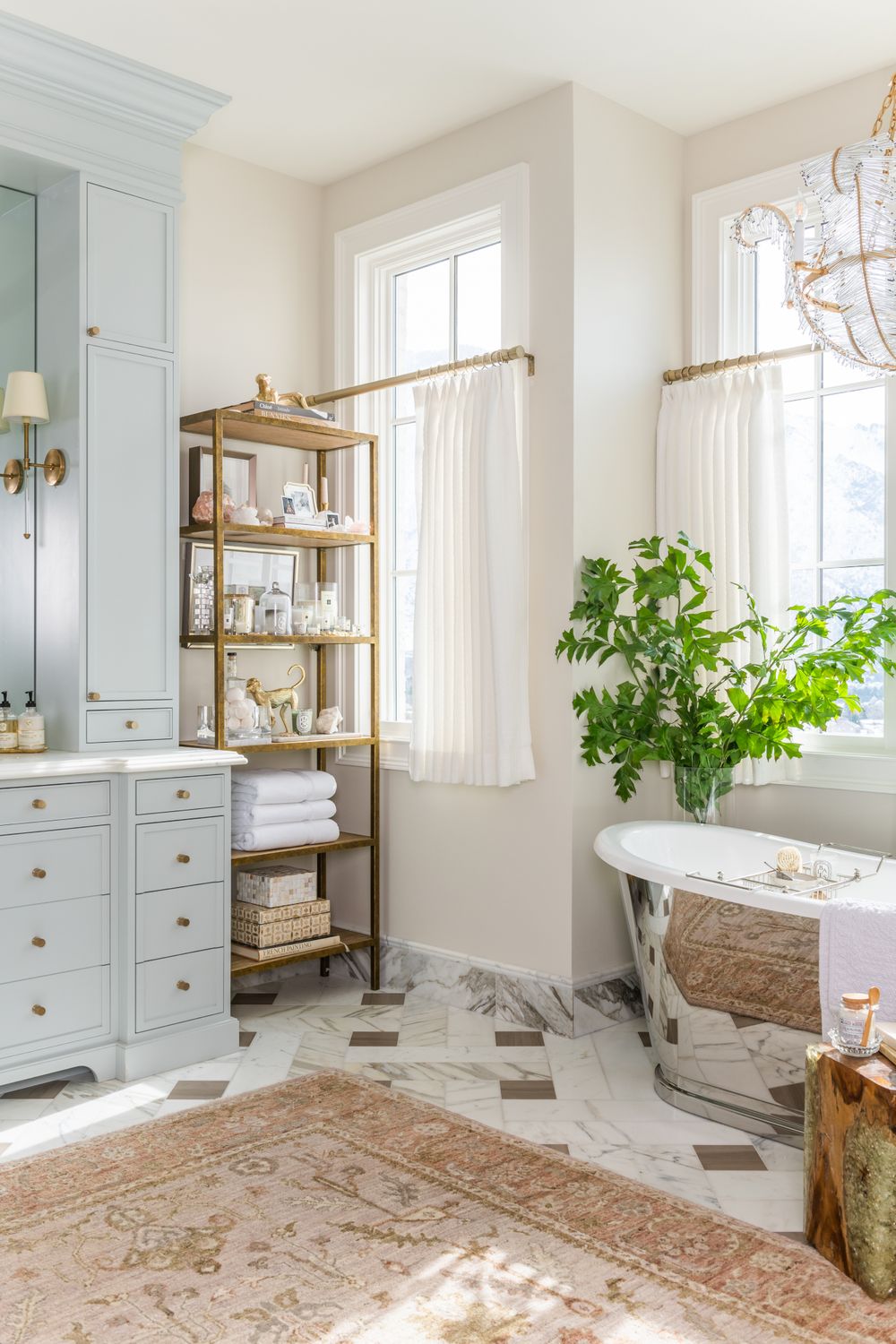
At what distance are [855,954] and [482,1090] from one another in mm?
1156

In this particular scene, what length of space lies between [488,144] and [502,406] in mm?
963

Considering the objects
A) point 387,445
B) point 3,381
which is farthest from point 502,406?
point 3,381

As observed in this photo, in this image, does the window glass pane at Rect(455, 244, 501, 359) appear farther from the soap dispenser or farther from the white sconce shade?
the soap dispenser

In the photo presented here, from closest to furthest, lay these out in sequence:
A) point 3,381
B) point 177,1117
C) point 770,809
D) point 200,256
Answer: point 177,1117, point 3,381, point 770,809, point 200,256

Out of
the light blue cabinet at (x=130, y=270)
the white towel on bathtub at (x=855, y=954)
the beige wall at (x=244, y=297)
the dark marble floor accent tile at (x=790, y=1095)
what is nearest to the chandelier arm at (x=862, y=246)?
the white towel on bathtub at (x=855, y=954)

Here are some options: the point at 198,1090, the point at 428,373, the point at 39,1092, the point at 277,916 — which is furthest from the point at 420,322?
the point at 39,1092

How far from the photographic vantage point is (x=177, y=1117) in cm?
302

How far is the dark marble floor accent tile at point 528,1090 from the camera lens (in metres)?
3.18

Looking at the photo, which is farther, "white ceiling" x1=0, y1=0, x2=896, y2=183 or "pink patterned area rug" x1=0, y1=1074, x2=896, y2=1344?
"white ceiling" x1=0, y1=0, x2=896, y2=183

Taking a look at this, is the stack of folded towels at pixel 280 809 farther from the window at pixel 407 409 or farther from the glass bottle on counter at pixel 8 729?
the glass bottle on counter at pixel 8 729

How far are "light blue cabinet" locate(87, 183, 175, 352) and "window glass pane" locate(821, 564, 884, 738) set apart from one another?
225cm

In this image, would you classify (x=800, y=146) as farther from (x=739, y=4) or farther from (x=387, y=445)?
(x=387, y=445)

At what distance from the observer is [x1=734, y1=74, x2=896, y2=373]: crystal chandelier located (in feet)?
7.22

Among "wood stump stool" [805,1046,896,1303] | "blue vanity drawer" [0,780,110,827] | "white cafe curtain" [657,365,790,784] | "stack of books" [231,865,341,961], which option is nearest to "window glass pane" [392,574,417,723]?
"stack of books" [231,865,341,961]
